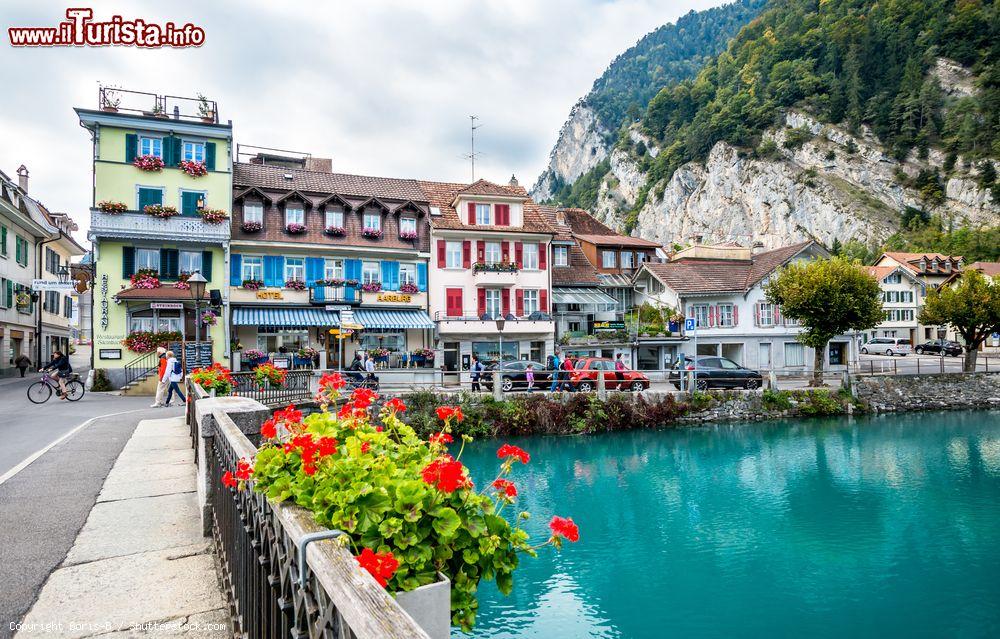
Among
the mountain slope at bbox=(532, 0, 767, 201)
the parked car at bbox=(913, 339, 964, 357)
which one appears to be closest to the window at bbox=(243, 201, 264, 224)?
the parked car at bbox=(913, 339, 964, 357)

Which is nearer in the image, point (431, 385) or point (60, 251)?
point (431, 385)

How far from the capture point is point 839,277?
30.6 meters

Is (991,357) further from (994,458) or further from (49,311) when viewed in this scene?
(49,311)

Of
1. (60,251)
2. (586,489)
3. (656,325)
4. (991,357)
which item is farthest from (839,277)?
(60,251)

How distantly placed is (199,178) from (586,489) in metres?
24.2

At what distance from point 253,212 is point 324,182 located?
5354 millimetres

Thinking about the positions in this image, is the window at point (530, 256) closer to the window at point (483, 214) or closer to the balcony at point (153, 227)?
the window at point (483, 214)

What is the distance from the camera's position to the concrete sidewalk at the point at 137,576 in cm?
390

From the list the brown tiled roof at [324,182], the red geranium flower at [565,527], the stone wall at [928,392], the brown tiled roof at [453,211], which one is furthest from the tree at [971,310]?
the red geranium flower at [565,527]

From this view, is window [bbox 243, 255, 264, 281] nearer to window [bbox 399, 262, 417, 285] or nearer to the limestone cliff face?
window [bbox 399, 262, 417, 285]

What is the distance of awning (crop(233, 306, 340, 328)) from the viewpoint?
28830mm

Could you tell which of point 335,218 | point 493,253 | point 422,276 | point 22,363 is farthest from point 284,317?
point 22,363

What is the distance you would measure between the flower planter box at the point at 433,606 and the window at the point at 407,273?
1238 inches

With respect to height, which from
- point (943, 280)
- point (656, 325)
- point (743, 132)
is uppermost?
point (743, 132)
